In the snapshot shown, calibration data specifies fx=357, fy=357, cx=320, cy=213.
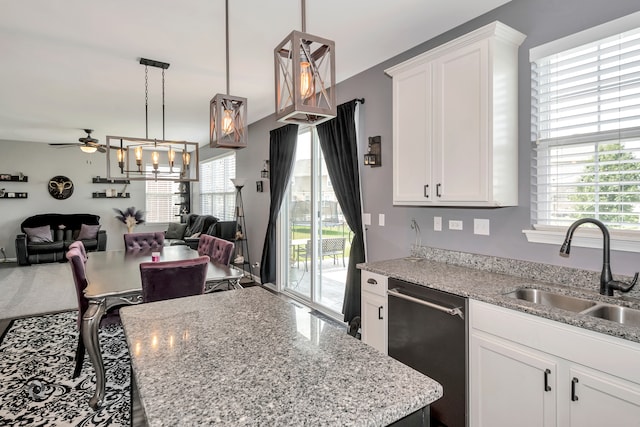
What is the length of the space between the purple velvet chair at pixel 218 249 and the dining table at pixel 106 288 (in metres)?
0.11

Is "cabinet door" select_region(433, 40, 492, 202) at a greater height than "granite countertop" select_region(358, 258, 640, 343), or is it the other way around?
"cabinet door" select_region(433, 40, 492, 202)

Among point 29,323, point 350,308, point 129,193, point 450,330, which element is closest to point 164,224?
point 129,193

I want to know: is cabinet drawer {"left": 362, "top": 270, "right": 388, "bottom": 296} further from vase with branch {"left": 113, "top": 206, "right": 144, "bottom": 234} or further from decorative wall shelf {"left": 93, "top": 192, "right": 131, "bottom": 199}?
decorative wall shelf {"left": 93, "top": 192, "right": 131, "bottom": 199}

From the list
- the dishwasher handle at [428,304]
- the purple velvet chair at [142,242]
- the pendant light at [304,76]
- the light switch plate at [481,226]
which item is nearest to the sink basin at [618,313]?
the dishwasher handle at [428,304]

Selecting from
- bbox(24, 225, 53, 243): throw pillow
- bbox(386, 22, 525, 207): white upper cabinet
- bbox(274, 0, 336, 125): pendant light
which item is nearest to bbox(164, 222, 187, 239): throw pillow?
bbox(24, 225, 53, 243): throw pillow

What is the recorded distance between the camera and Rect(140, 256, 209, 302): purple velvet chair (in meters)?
2.45

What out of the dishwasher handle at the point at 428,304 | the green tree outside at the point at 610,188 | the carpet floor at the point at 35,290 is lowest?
the carpet floor at the point at 35,290

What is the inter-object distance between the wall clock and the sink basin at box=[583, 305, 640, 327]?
10076mm

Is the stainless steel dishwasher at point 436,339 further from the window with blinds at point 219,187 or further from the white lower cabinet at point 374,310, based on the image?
the window with blinds at point 219,187

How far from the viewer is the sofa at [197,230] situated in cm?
646

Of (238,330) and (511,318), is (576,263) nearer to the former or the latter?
(511,318)

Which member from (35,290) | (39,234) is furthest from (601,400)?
(39,234)

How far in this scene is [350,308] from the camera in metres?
3.65

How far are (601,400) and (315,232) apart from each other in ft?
11.3
